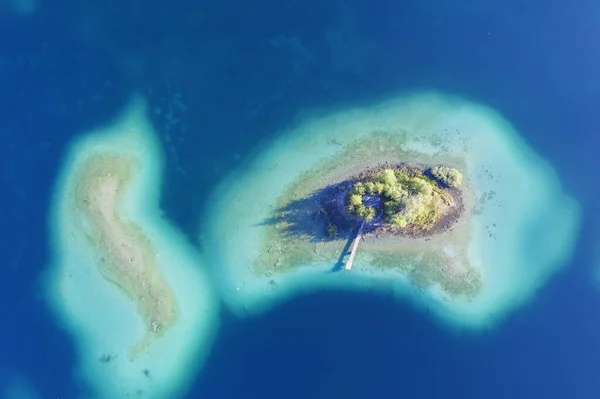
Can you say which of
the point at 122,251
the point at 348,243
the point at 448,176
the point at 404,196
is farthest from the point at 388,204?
the point at 122,251

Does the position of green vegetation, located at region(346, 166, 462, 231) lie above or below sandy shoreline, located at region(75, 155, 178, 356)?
above

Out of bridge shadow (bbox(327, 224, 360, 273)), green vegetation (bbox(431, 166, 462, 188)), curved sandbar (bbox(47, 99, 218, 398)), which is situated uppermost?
green vegetation (bbox(431, 166, 462, 188))

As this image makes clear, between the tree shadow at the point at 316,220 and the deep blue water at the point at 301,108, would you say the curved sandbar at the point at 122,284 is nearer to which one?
the deep blue water at the point at 301,108

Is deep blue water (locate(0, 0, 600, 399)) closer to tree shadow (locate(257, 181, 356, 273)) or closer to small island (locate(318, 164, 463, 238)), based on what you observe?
tree shadow (locate(257, 181, 356, 273))

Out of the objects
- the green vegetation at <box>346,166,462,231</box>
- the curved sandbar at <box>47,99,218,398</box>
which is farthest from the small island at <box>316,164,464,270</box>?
the curved sandbar at <box>47,99,218,398</box>

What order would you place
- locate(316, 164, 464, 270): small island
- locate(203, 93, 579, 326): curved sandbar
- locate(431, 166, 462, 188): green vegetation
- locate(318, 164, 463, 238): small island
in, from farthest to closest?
locate(203, 93, 579, 326): curved sandbar
locate(431, 166, 462, 188): green vegetation
locate(316, 164, 464, 270): small island
locate(318, 164, 463, 238): small island

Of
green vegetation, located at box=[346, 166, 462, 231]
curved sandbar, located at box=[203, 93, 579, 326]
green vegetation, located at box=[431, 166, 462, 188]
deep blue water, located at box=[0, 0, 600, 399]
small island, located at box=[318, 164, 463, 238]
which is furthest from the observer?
curved sandbar, located at box=[203, 93, 579, 326]

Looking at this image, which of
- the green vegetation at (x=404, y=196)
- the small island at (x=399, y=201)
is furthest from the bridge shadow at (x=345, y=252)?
the green vegetation at (x=404, y=196)
